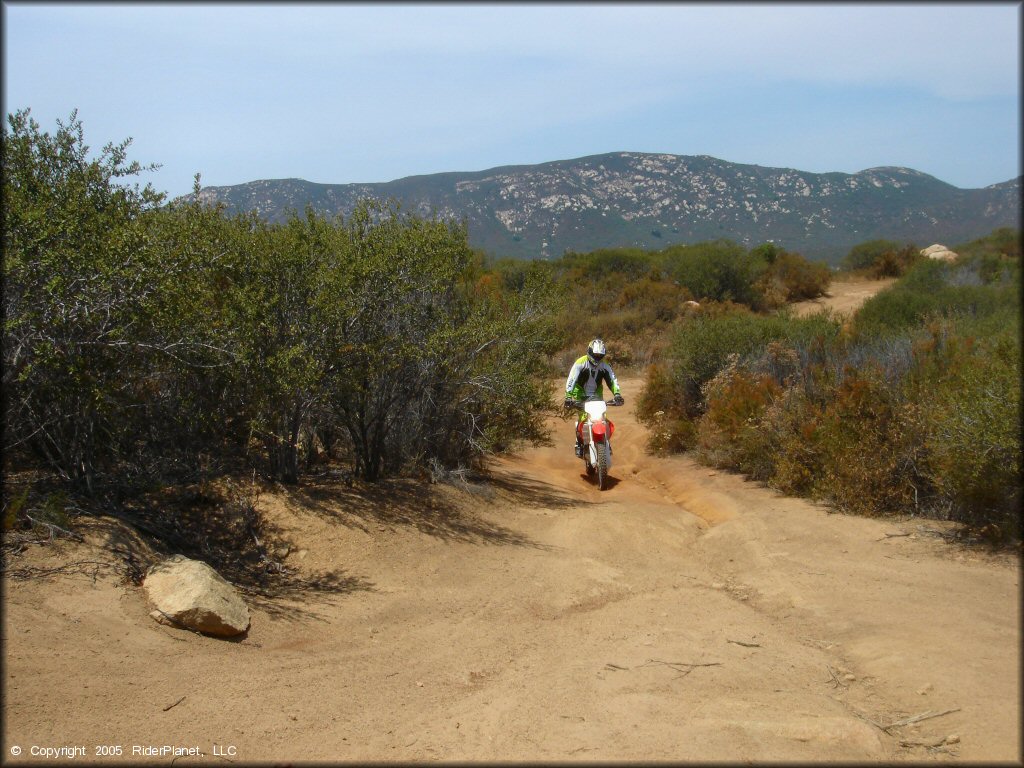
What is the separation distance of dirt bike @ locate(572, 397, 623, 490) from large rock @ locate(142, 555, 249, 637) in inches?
242

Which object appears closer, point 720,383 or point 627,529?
point 627,529

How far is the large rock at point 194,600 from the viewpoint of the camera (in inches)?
219

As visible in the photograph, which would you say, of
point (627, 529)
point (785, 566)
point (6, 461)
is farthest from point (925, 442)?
point (6, 461)

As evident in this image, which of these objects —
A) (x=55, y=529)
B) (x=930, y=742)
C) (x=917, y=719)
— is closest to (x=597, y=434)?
(x=917, y=719)

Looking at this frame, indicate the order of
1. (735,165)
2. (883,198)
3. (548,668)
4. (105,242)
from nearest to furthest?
(548,668)
(105,242)
(883,198)
(735,165)

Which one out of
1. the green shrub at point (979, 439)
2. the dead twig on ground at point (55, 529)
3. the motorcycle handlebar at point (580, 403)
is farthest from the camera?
the motorcycle handlebar at point (580, 403)

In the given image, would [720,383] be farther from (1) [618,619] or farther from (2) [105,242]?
(2) [105,242]

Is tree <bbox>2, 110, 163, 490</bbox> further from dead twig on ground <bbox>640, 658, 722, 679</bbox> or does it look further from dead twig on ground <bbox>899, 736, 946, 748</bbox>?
dead twig on ground <bbox>899, 736, 946, 748</bbox>

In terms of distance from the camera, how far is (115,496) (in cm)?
726

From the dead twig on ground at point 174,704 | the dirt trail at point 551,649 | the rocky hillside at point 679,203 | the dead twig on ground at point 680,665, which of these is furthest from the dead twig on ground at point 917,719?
the rocky hillside at point 679,203

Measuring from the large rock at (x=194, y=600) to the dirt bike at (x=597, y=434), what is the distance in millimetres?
6141

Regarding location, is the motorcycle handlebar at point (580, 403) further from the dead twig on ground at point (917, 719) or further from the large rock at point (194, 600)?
the dead twig on ground at point (917, 719)

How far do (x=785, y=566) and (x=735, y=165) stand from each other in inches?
1970

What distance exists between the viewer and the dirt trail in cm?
425
